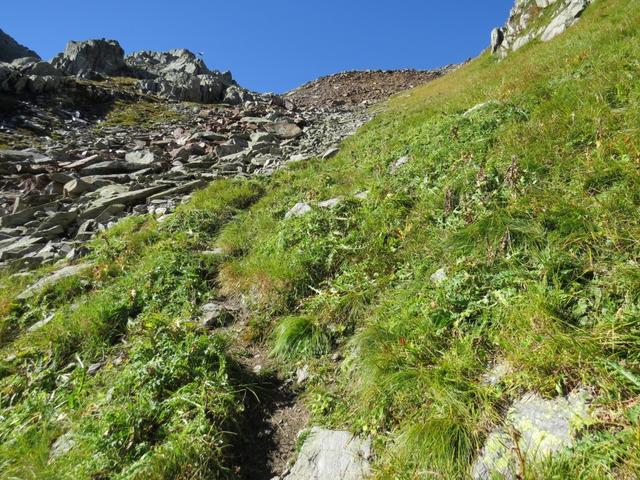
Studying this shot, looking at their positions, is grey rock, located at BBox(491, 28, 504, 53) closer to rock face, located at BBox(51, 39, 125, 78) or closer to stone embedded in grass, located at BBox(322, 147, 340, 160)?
stone embedded in grass, located at BBox(322, 147, 340, 160)

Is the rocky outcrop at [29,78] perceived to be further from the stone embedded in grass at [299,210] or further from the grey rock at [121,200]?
the stone embedded in grass at [299,210]

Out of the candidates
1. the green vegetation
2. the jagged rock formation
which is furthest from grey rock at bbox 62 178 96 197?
the jagged rock formation

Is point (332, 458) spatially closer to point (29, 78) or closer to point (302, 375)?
point (302, 375)

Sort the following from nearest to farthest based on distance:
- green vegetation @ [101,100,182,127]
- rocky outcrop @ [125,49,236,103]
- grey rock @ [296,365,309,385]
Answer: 1. grey rock @ [296,365,309,385]
2. green vegetation @ [101,100,182,127]
3. rocky outcrop @ [125,49,236,103]

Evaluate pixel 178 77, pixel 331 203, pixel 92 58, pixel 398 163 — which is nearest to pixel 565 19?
pixel 398 163

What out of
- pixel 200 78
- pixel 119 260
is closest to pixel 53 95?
pixel 200 78

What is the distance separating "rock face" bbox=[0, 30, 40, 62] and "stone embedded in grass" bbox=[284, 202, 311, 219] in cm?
7172

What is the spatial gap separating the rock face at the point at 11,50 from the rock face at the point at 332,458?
76.4 meters

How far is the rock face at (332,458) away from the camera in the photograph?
10.2 ft

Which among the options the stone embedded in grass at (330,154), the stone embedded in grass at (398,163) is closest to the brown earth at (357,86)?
the stone embedded in grass at (330,154)

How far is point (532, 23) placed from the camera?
22.3 metres

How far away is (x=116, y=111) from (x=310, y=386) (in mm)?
35449

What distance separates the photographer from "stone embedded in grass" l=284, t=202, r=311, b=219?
7.65 meters

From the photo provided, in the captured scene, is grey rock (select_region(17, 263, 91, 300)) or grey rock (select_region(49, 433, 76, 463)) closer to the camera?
grey rock (select_region(49, 433, 76, 463))
